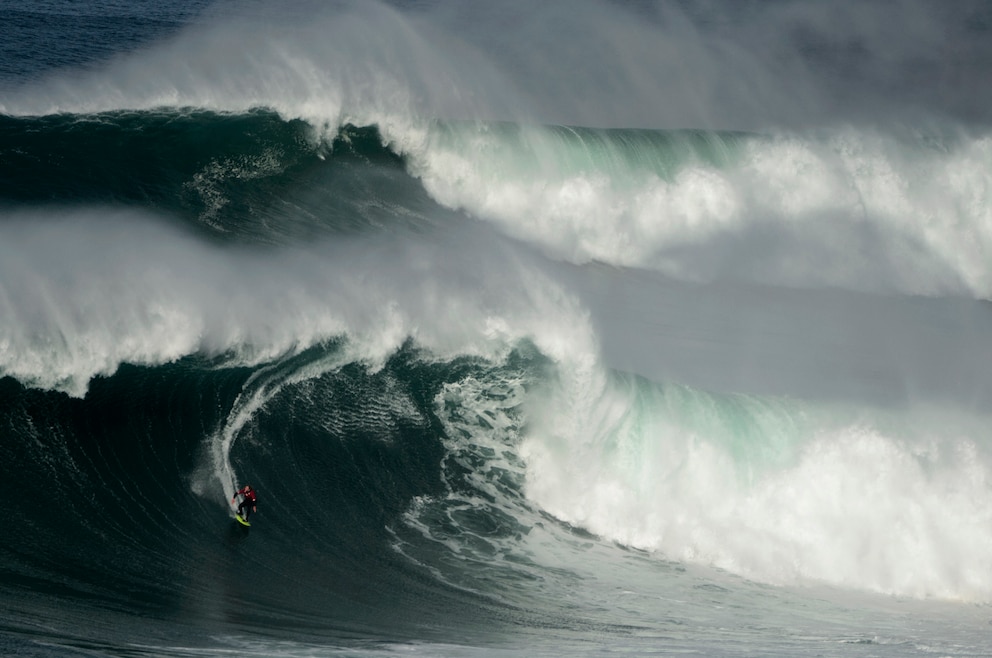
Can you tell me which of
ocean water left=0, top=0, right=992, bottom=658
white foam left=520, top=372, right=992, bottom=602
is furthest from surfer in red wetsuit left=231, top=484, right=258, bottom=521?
white foam left=520, top=372, right=992, bottom=602

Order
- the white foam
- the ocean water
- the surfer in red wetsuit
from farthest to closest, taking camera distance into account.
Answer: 1. the white foam
2. the surfer in red wetsuit
3. the ocean water

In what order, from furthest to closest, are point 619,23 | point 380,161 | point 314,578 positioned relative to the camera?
point 619,23
point 380,161
point 314,578

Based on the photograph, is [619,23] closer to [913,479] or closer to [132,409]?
[913,479]

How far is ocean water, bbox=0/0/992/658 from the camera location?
11344 mm

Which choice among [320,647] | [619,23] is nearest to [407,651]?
[320,647]

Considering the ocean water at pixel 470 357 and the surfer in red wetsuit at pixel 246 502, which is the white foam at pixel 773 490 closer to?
the ocean water at pixel 470 357

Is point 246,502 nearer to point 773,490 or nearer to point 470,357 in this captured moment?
point 470,357

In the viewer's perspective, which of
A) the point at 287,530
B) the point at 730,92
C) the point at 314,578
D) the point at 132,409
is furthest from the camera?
the point at 730,92

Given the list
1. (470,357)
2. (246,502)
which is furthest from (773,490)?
→ (246,502)

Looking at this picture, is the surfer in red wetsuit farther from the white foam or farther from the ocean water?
the white foam

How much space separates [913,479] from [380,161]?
11856mm

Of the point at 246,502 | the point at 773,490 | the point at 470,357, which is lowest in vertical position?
the point at 246,502

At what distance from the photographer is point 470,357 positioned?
1545cm

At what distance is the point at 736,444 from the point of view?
15.0 m
